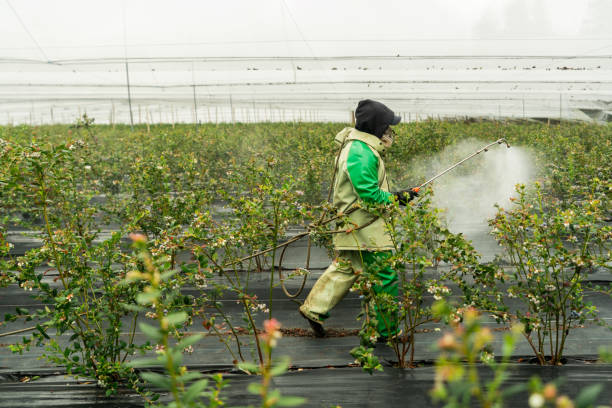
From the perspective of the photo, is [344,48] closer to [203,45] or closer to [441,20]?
[441,20]

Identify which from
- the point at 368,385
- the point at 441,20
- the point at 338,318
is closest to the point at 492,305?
the point at 368,385

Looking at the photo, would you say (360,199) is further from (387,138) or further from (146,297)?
(146,297)

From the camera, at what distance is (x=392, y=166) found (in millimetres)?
6758

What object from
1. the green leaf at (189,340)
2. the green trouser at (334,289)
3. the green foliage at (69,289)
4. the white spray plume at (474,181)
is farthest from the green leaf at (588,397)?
the white spray plume at (474,181)

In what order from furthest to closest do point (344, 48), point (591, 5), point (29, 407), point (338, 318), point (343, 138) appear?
point (344, 48) → point (591, 5) → point (338, 318) → point (343, 138) → point (29, 407)

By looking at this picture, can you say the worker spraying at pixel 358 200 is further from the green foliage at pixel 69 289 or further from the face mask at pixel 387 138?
the green foliage at pixel 69 289

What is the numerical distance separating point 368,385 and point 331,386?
18cm

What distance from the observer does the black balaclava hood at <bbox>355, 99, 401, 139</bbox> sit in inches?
136

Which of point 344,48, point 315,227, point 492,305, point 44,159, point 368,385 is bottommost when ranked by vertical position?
point 368,385

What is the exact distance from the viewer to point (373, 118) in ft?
11.3

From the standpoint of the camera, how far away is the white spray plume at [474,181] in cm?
713

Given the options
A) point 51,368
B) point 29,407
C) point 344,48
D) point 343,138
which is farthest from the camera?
point 344,48

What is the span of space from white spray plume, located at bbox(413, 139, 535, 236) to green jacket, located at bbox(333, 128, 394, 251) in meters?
3.20

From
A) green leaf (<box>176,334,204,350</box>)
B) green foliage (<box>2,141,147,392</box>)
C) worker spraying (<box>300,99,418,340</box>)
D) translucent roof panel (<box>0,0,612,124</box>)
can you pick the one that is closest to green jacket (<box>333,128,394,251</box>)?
worker spraying (<box>300,99,418,340</box>)
